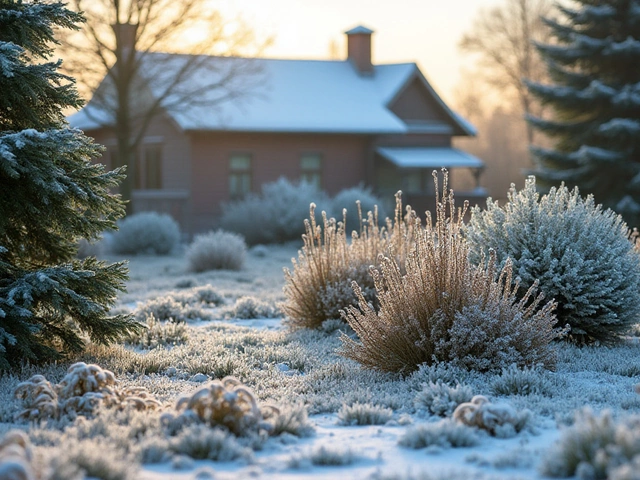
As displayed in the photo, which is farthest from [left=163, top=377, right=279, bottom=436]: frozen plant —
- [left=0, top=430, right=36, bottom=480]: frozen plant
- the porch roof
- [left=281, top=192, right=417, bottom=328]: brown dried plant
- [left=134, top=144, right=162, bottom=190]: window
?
[left=134, top=144, right=162, bottom=190]: window

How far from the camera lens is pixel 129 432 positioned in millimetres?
4977

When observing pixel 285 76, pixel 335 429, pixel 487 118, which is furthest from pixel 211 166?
pixel 487 118

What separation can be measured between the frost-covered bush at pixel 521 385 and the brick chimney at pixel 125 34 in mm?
19418

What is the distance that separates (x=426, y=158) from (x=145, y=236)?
39.3ft

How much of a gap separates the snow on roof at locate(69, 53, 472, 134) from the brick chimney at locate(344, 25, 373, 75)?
11.7 inches

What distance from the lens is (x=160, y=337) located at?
8.94 meters

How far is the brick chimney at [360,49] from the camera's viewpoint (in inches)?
1325

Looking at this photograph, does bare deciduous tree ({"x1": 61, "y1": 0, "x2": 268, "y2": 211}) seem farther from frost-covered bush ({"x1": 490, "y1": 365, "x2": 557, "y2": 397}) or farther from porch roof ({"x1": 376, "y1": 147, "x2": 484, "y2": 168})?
frost-covered bush ({"x1": 490, "y1": 365, "x2": 557, "y2": 397})

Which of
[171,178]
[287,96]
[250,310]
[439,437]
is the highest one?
[287,96]

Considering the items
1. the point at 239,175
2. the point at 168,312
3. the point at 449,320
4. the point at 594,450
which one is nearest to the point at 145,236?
the point at 239,175

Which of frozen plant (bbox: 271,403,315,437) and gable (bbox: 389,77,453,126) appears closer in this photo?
frozen plant (bbox: 271,403,315,437)

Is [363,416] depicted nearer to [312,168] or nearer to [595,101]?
[595,101]

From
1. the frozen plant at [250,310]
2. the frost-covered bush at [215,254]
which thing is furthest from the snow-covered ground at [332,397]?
the frost-covered bush at [215,254]

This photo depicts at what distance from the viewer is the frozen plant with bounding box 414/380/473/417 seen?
5691mm
